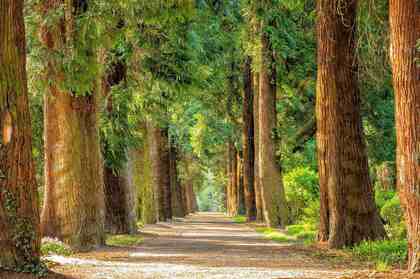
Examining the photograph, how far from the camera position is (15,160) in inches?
420

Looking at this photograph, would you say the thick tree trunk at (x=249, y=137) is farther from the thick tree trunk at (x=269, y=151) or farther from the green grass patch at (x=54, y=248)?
the green grass patch at (x=54, y=248)

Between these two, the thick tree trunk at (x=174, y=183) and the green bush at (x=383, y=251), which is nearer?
the green bush at (x=383, y=251)

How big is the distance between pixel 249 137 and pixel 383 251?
2455cm

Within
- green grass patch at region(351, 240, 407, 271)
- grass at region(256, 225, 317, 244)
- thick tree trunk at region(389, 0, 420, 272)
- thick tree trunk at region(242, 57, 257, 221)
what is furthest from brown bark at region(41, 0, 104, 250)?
thick tree trunk at region(242, 57, 257, 221)

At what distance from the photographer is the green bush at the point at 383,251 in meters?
13.2

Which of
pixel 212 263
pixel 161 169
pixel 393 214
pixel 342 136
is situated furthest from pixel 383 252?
→ pixel 161 169

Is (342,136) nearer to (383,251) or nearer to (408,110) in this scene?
(383,251)

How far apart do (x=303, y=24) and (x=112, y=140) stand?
30.5 feet

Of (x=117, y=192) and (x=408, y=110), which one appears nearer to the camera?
(x=408, y=110)

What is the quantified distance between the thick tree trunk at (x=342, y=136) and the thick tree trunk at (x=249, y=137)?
802 inches

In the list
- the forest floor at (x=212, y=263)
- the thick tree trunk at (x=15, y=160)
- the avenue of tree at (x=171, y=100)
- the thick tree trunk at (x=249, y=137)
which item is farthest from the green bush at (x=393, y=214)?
the thick tree trunk at (x=249, y=137)

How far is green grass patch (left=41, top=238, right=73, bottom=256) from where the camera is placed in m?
15.2

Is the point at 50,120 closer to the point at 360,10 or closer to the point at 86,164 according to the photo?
the point at 86,164

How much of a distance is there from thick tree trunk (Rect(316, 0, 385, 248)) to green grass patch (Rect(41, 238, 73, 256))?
228 inches
